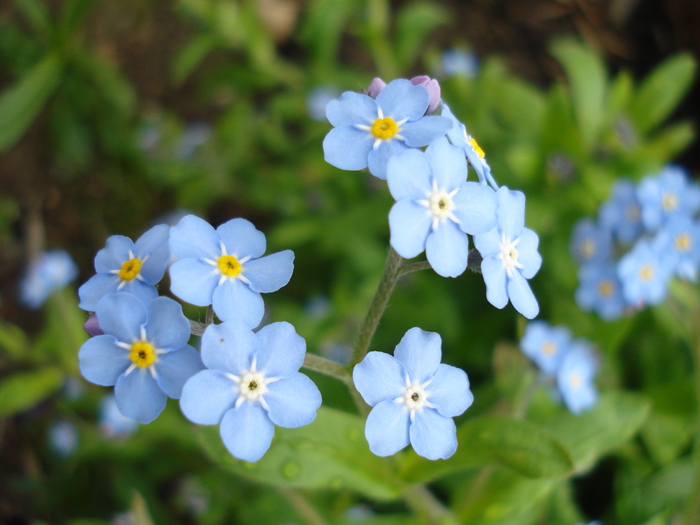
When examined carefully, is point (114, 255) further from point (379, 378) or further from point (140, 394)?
point (379, 378)

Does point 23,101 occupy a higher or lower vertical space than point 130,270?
higher

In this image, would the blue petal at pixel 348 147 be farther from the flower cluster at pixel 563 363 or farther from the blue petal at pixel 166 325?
the flower cluster at pixel 563 363

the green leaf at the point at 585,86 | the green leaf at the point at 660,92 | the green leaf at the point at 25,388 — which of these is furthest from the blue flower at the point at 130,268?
the green leaf at the point at 660,92

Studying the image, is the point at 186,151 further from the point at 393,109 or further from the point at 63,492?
the point at 393,109

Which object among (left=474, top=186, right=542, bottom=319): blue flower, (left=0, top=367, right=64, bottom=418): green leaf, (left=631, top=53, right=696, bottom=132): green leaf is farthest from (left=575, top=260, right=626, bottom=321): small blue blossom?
(left=0, top=367, right=64, bottom=418): green leaf

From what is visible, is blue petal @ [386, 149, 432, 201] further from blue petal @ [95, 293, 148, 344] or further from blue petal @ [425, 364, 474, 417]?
blue petal @ [95, 293, 148, 344]

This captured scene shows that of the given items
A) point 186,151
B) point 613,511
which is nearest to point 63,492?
point 186,151

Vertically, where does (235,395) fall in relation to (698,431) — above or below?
below

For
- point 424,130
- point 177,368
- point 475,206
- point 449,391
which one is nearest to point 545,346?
point 449,391
